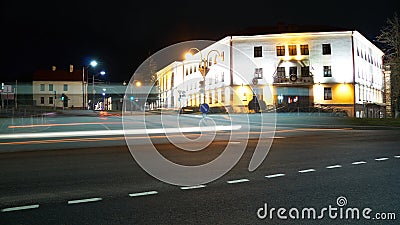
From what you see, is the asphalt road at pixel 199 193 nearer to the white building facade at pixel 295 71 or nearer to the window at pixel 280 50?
the white building facade at pixel 295 71

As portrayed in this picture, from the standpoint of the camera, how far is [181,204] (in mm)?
6156

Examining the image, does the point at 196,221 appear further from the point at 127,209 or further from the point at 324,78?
the point at 324,78

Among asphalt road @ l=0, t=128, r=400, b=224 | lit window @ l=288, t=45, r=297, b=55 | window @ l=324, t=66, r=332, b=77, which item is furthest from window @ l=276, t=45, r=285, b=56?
asphalt road @ l=0, t=128, r=400, b=224

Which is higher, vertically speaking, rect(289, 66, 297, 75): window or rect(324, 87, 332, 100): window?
rect(289, 66, 297, 75): window

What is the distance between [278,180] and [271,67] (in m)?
50.9

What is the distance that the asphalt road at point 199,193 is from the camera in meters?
5.48

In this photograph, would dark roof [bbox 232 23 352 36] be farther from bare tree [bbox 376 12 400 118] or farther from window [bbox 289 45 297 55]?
bare tree [bbox 376 12 400 118]

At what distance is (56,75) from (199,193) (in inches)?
4202

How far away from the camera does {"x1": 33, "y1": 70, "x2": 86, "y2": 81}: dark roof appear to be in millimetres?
104738

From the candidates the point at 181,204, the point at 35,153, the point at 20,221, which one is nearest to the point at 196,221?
the point at 181,204

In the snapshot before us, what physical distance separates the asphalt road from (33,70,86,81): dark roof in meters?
100

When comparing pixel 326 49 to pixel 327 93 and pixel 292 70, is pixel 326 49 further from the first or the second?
pixel 327 93

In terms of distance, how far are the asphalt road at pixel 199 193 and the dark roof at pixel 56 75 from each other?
100m

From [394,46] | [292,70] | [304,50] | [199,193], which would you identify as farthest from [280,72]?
[199,193]
